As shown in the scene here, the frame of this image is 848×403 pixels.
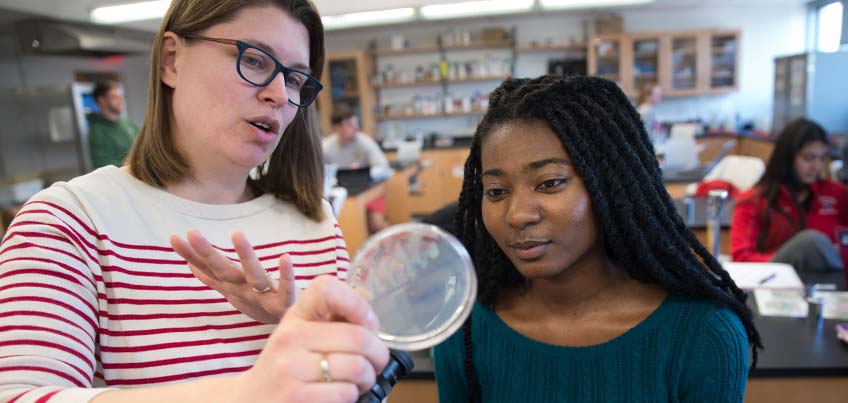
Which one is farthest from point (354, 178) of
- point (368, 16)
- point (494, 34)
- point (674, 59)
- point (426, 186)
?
point (674, 59)

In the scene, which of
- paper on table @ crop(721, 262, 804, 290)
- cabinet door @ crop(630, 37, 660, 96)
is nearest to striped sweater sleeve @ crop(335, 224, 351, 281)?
paper on table @ crop(721, 262, 804, 290)

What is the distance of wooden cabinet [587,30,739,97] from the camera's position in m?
7.06

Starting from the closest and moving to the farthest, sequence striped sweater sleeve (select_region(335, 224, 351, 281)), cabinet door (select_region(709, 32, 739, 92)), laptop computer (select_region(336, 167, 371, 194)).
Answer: striped sweater sleeve (select_region(335, 224, 351, 281))
laptop computer (select_region(336, 167, 371, 194))
cabinet door (select_region(709, 32, 739, 92))

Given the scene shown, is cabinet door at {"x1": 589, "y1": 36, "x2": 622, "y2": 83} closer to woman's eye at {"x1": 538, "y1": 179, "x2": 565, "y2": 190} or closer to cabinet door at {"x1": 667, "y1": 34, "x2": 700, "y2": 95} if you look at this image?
cabinet door at {"x1": 667, "y1": 34, "x2": 700, "y2": 95}

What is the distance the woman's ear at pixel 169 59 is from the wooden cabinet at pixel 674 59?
7034 millimetres

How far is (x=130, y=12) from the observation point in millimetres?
5090

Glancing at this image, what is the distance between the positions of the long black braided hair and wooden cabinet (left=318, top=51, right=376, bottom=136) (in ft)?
19.6

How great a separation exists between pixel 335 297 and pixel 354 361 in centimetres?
6

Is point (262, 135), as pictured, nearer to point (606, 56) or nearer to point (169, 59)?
point (169, 59)

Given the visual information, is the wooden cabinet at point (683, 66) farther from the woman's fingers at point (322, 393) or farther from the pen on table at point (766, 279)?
the woman's fingers at point (322, 393)

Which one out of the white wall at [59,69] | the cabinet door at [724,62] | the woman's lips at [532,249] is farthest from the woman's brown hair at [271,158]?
the cabinet door at [724,62]

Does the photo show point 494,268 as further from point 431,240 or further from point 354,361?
point 354,361

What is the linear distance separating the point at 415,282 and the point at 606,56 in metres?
7.39

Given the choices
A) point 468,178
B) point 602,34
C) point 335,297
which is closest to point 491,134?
point 468,178
